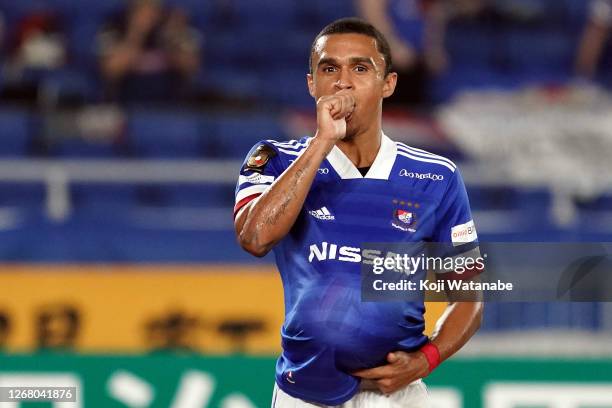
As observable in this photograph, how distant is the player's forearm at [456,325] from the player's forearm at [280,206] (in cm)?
60

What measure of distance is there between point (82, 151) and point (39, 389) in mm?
3736

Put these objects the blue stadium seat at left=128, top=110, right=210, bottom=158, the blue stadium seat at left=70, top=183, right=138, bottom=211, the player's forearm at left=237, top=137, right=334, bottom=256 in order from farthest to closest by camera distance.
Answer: the blue stadium seat at left=128, top=110, right=210, bottom=158 → the blue stadium seat at left=70, top=183, right=138, bottom=211 → the player's forearm at left=237, top=137, right=334, bottom=256

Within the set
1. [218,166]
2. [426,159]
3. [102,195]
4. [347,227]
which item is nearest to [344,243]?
[347,227]

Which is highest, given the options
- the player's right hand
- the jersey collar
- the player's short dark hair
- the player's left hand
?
the player's short dark hair

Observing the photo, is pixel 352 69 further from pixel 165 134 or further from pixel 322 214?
pixel 165 134

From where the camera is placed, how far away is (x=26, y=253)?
6641mm

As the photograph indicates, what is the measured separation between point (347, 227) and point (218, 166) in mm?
4525

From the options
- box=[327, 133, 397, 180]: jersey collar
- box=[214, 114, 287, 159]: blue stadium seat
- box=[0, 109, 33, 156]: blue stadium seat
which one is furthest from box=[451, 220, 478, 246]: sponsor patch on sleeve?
box=[0, 109, 33, 156]: blue stadium seat

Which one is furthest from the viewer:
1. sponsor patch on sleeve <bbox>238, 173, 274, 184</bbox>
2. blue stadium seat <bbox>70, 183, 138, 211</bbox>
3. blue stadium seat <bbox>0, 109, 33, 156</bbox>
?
blue stadium seat <bbox>0, 109, 33, 156</bbox>

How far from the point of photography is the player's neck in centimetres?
340

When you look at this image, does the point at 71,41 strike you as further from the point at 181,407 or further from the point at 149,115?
the point at 181,407

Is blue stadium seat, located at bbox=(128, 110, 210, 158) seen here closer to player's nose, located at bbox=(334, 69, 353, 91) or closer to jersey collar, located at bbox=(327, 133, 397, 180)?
jersey collar, located at bbox=(327, 133, 397, 180)

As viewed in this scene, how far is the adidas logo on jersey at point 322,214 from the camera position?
10.7 feet

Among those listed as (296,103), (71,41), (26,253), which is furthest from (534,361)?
(71,41)
